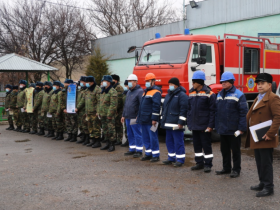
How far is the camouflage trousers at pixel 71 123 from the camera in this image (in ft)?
36.0

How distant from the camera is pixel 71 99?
10898 millimetres

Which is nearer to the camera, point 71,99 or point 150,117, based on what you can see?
point 150,117

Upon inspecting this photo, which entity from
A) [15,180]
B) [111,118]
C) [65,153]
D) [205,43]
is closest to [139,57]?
[205,43]

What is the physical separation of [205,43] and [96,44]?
23462 mm

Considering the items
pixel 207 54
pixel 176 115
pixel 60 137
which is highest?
pixel 207 54

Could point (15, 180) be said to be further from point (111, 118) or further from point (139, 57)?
point (139, 57)

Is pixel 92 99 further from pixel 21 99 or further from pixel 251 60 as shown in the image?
pixel 21 99

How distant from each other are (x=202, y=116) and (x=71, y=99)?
5.43m

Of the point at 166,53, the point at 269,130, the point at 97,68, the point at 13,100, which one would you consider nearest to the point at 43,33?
the point at 97,68

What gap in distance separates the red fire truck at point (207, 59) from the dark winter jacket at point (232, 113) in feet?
11.2

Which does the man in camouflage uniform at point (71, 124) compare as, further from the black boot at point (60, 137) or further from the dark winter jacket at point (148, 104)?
the dark winter jacket at point (148, 104)

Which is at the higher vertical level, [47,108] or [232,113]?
[232,113]

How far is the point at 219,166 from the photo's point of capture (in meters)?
7.20

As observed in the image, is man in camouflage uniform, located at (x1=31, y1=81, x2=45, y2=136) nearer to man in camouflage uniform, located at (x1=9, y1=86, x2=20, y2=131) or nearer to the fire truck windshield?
man in camouflage uniform, located at (x1=9, y1=86, x2=20, y2=131)
